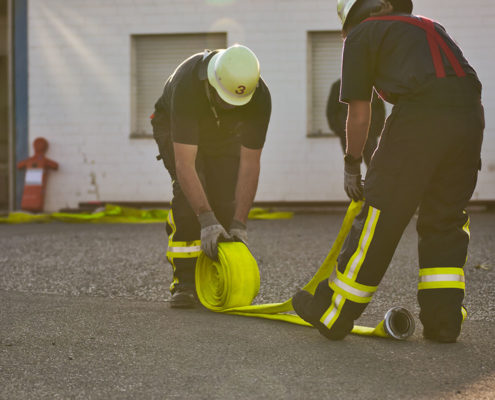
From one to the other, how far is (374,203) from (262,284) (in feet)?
6.58

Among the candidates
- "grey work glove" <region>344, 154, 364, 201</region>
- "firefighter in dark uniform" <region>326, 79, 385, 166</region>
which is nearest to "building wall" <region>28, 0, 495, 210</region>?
"firefighter in dark uniform" <region>326, 79, 385, 166</region>

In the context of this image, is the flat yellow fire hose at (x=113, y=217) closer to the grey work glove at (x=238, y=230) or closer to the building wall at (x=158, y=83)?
the building wall at (x=158, y=83)

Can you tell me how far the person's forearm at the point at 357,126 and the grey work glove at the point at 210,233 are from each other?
94cm

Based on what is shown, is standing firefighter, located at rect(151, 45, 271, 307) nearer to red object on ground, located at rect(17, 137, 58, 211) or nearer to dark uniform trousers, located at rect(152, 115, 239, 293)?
dark uniform trousers, located at rect(152, 115, 239, 293)

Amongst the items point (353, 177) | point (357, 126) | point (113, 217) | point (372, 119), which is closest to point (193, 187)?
point (353, 177)

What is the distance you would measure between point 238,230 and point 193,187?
0.39 m

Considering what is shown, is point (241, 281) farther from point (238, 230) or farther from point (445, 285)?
point (445, 285)

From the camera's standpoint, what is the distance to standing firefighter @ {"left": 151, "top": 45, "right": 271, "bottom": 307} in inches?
157

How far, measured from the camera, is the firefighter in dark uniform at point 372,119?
809 cm

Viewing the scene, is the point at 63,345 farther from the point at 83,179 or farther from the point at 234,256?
the point at 83,179

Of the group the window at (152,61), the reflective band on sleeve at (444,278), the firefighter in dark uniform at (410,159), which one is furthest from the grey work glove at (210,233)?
the window at (152,61)

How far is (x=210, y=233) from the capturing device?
13.1ft

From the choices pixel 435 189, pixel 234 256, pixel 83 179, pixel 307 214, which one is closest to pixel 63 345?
pixel 234 256

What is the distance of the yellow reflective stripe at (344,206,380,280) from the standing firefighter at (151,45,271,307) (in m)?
0.95
